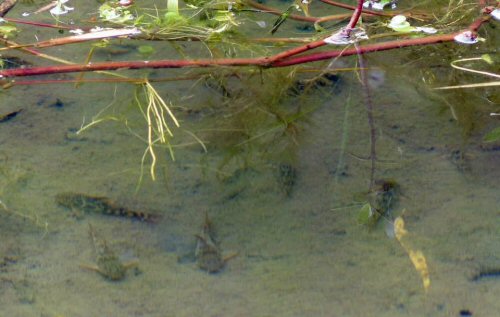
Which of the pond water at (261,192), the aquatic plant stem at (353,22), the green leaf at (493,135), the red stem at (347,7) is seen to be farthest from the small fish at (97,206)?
the red stem at (347,7)

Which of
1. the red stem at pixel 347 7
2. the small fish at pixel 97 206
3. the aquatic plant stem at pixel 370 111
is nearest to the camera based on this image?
the small fish at pixel 97 206

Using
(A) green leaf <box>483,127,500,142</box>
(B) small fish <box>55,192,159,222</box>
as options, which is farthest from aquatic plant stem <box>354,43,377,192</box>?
(B) small fish <box>55,192,159,222</box>

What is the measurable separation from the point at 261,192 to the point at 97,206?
823mm

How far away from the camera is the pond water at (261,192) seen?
2.59 meters

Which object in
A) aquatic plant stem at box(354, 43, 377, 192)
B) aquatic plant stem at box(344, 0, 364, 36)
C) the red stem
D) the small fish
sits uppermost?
aquatic plant stem at box(344, 0, 364, 36)

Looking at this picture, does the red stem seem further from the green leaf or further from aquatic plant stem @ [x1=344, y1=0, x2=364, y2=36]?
the green leaf

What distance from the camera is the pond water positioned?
2.59m

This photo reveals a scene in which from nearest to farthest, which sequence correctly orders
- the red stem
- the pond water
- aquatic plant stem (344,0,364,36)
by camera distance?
the pond water
aquatic plant stem (344,0,364,36)
the red stem

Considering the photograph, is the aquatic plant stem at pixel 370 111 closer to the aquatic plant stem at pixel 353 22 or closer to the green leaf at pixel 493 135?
the aquatic plant stem at pixel 353 22

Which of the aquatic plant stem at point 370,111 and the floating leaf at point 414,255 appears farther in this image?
the aquatic plant stem at point 370,111

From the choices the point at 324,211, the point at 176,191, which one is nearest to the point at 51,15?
the point at 176,191

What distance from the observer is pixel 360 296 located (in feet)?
8.39

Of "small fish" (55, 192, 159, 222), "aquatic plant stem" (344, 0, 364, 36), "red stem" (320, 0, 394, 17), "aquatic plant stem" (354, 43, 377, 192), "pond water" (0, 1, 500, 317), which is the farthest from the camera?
"red stem" (320, 0, 394, 17)

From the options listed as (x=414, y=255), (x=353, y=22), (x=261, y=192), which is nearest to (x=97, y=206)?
(x=261, y=192)
